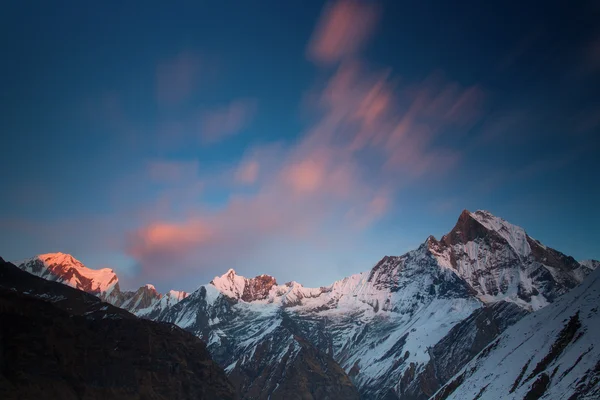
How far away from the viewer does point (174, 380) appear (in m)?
184

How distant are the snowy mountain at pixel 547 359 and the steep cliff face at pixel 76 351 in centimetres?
10531

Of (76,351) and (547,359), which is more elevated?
(76,351)

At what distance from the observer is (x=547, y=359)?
103938 mm

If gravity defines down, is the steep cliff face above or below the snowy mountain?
above

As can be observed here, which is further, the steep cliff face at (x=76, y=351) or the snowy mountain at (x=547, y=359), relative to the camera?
the steep cliff face at (x=76, y=351)

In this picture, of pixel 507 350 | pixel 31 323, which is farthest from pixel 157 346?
pixel 507 350

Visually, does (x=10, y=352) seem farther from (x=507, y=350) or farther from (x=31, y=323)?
(x=507, y=350)

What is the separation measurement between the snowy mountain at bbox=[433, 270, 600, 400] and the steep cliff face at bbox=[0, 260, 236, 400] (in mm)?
105314

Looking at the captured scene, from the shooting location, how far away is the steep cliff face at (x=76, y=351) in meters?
128

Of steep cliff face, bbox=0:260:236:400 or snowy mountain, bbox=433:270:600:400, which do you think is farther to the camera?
steep cliff face, bbox=0:260:236:400

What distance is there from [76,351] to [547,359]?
136506mm

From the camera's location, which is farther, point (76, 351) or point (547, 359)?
point (76, 351)

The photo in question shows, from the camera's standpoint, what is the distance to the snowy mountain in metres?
87.2

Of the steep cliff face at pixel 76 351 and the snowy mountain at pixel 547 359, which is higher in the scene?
the steep cliff face at pixel 76 351
